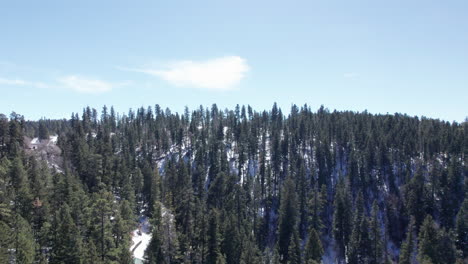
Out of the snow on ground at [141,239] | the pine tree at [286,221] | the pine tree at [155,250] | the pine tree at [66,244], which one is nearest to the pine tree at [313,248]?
the pine tree at [286,221]

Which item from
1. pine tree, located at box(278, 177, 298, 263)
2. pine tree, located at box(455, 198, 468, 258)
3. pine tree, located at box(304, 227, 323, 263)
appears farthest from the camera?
pine tree, located at box(455, 198, 468, 258)

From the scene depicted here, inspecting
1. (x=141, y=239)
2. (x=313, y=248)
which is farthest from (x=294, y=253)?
(x=141, y=239)

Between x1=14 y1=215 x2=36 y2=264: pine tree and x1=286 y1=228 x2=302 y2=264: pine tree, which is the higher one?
x1=14 y1=215 x2=36 y2=264: pine tree

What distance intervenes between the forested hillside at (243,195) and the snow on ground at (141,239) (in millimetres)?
947

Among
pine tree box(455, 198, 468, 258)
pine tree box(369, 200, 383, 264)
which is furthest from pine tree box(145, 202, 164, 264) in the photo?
pine tree box(455, 198, 468, 258)

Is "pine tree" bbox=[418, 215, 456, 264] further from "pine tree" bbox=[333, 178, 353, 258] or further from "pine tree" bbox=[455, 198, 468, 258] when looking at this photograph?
"pine tree" bbox=[333, 178, 353, 258]

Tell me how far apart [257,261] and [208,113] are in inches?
5324

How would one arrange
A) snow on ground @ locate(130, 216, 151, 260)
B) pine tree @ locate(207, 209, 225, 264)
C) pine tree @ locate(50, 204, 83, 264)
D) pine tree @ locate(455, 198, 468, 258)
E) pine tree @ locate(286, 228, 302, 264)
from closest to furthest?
pine tree @ locate(50, 204, 83, 264)
pine tree @ locate(207, 209, 225, 264)
pine tree @ locate(286, 228, 302, 264)
snow on ground @ locate(130, 216, 151, 260)
pine tree @ locate(455, 198, 468, 258)

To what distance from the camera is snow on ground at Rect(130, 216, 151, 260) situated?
6723 centimetres

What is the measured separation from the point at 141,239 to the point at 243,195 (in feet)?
97.3

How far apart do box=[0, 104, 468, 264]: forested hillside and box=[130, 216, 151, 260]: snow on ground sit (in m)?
0.95

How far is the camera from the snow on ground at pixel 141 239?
221ft

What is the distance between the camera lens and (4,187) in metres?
53.8

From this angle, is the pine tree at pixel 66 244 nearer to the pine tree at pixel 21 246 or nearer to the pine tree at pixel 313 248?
the pine tree at pixel 21 246
